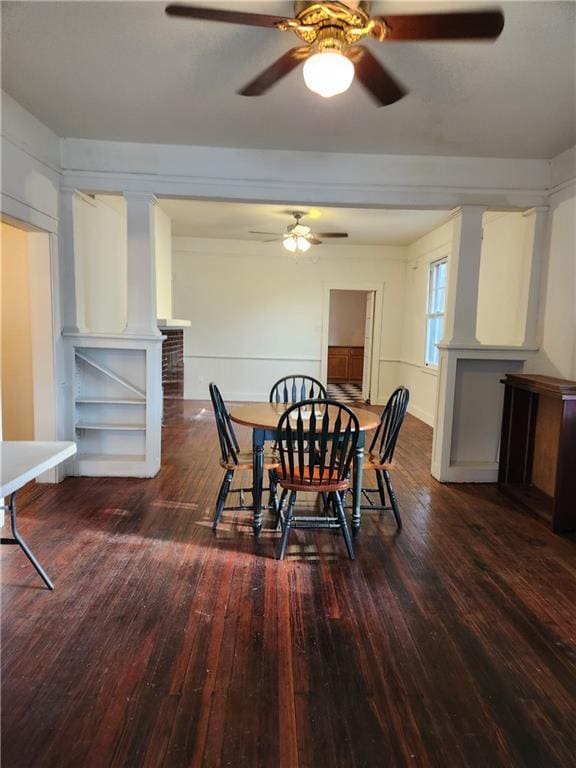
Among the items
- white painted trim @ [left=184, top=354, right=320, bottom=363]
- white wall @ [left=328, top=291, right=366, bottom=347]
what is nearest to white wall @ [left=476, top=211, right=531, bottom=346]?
white painted trim @ [left=184, top=354, right=320, bottom=363]

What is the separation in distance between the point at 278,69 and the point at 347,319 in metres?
9.26

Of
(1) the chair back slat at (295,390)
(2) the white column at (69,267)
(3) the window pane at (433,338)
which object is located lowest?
(1) the chair back slat at (295,390)

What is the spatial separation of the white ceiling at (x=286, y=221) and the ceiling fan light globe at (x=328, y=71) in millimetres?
2888

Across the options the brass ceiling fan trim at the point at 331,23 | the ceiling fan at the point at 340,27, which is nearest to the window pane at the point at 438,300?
the ceiling fan at the point at 340,27

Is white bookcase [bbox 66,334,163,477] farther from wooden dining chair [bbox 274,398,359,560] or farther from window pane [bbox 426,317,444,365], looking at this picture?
window pane [bbox 426,317,444,365]

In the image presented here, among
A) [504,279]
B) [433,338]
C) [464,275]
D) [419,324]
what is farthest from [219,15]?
[419,324]

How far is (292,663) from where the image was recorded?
1.70 metres

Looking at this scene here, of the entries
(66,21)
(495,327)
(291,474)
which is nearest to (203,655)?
(291,474)

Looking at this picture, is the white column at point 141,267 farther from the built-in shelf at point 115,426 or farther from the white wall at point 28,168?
the built-in shelf at point 115,426

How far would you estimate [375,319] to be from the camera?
7402 millimetres

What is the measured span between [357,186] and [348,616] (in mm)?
3023

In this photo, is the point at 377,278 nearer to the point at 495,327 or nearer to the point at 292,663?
the point at 495,327

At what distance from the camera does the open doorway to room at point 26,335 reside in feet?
10.9

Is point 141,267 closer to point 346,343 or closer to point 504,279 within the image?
point 504,279
